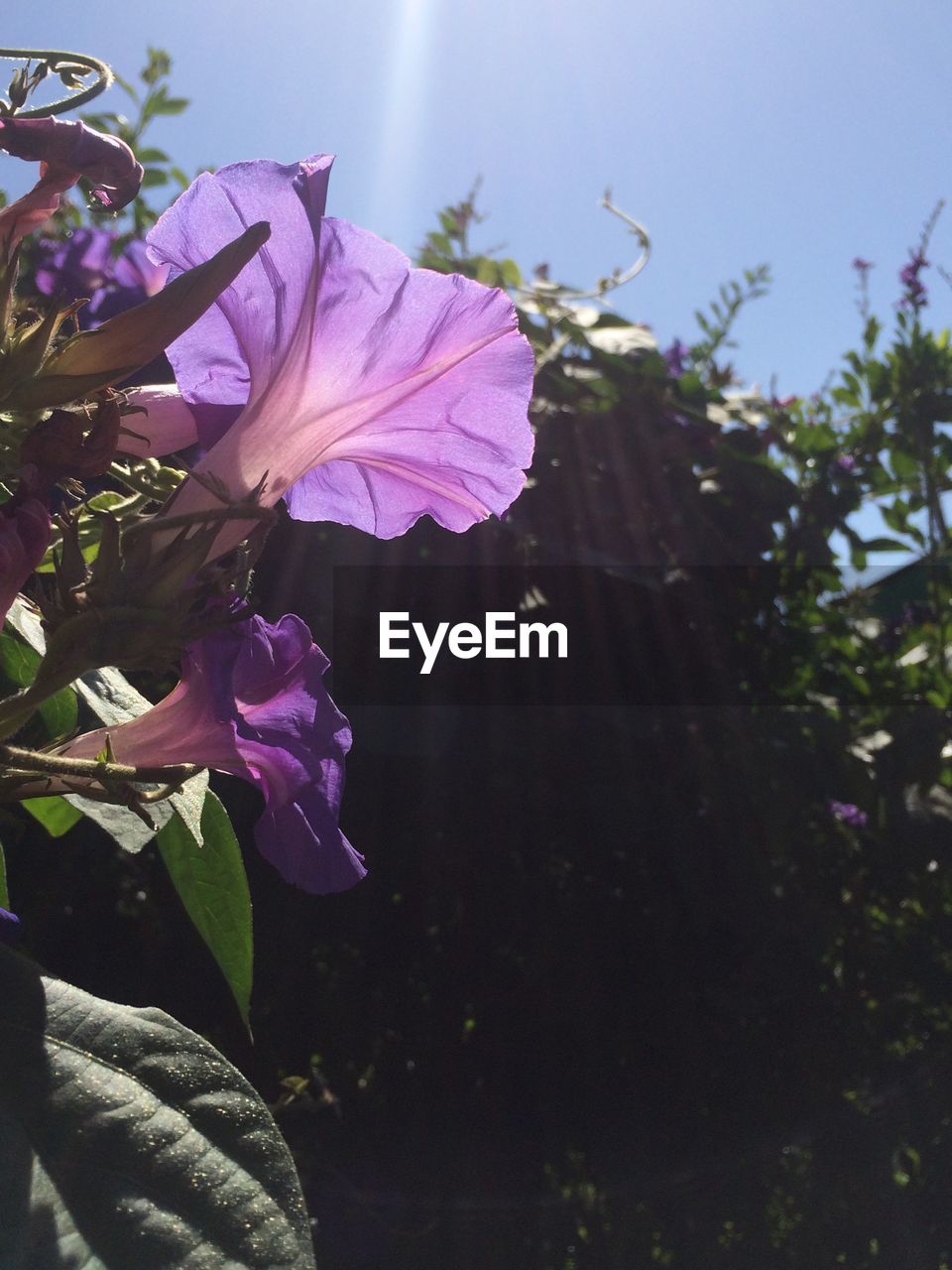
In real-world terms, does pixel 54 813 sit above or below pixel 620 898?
above

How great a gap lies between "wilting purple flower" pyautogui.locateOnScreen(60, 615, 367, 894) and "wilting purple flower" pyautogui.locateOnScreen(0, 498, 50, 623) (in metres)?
0.10

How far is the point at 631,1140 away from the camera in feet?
6.73

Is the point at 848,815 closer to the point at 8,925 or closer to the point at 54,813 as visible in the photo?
the point at 54,813

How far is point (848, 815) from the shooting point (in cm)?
263

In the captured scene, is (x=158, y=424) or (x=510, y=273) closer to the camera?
(x=158, y=424)

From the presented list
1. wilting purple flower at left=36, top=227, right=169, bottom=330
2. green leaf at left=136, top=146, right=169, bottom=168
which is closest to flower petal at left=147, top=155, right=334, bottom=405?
wilting purple flower at left=36, top=227, right=169, bottom=330

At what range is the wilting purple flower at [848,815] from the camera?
245 centimetres

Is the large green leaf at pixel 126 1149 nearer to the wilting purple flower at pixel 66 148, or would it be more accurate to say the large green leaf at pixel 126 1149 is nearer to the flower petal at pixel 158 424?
the flower petal at pixel 158 424

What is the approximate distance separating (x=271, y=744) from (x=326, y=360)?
202mm

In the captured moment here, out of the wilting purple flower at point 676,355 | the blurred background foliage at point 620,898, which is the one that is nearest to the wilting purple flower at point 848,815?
the blurred background foliage at point 620,898

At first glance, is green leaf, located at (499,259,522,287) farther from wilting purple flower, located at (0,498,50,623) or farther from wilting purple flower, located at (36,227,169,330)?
wilting purple flower, located at (0,498,50,623)

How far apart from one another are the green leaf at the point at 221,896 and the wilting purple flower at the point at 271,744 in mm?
113

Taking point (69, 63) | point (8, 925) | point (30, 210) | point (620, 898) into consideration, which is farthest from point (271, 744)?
A: point (620, 898)

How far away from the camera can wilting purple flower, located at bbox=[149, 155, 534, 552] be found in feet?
1.77
